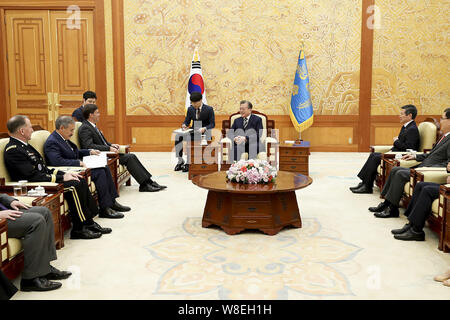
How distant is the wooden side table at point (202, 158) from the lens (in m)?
7.18

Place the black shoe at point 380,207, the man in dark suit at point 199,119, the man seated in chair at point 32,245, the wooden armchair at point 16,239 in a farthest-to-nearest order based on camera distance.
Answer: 1. the man in dark suit at point 199,119
2. the black shoe at point 380,207
3. the man seated in chair at point 32,245
4. the wooden armchair at point 16,239

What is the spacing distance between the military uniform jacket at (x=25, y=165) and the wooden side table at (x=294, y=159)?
3721 mm

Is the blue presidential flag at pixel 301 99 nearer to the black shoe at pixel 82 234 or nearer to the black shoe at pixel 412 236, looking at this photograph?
the black shoe at pixel 412 236

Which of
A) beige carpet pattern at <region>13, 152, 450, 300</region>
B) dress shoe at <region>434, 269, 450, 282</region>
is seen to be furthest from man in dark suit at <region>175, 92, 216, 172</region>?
dress shoe at <region>434, 269, 450, 282</region>

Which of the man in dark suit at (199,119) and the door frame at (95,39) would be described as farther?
the door frame at (95,39)

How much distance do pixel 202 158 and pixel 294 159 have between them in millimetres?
1412

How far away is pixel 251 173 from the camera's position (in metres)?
4.73

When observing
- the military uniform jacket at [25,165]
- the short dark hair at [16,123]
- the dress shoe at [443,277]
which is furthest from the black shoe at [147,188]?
the dress shoe at [443,277]

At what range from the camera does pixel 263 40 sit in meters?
9.92

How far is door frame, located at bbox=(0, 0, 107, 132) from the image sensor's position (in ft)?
31.4

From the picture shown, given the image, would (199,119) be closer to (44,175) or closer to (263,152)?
(263,152)

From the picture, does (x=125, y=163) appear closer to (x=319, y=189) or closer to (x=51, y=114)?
(x=319, y=189)

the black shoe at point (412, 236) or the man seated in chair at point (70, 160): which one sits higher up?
the man seated in chair at point (70, 160)

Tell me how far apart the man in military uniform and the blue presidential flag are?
5.95 metres
